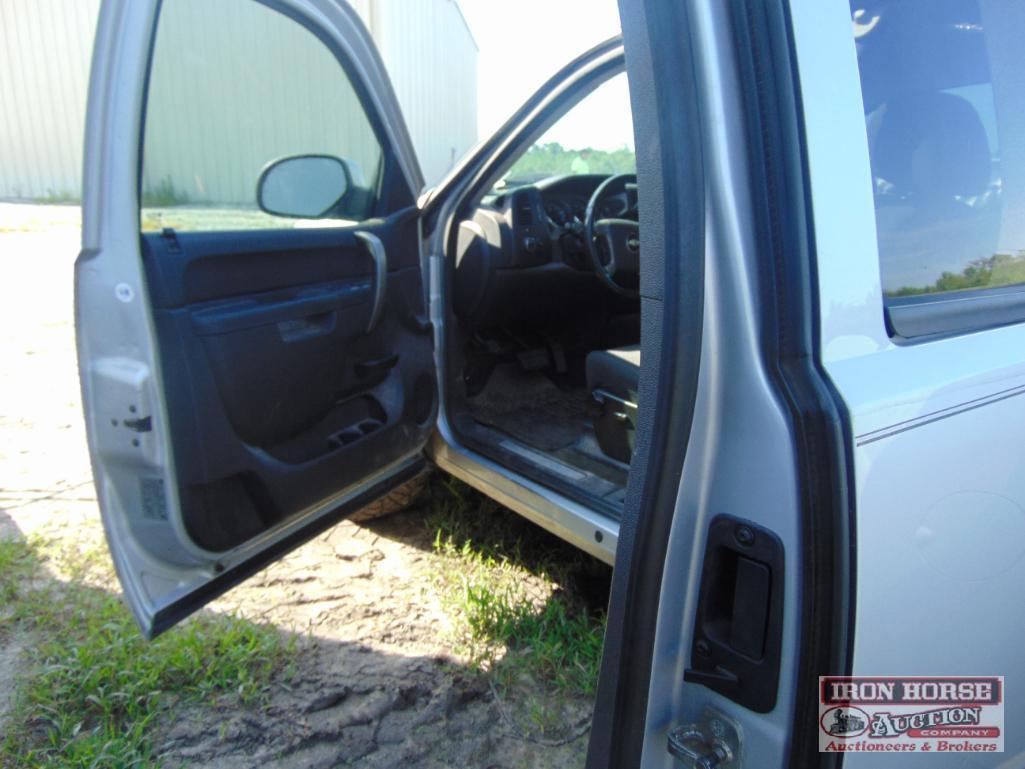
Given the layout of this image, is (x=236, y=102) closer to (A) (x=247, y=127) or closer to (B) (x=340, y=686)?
(A) (x=247, y=127)

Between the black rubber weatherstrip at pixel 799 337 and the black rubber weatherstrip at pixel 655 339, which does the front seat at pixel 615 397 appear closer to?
the black rubber weatherstrip at pixel 655 339

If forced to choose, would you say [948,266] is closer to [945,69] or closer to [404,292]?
[945,69]

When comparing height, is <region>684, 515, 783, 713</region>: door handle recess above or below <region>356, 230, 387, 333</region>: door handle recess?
below

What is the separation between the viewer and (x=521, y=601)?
8.00ft

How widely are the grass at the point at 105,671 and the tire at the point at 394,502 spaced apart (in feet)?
2.19

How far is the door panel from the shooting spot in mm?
1579

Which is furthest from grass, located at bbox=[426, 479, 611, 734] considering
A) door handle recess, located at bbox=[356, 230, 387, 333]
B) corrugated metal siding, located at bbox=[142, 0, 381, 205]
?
corrugated metal siding, located at bbox=[142, 0, 381, 205]

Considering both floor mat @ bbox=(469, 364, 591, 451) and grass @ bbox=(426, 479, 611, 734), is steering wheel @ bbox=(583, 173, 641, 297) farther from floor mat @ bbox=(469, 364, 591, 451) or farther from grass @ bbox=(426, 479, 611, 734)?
grass @ bbox=(426, 479, 611, 734)

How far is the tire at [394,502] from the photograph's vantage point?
2.80 meters

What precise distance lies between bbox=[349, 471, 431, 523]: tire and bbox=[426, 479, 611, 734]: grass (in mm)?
147

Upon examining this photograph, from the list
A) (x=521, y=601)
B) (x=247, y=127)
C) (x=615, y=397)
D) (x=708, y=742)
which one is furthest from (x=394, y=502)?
(x=708, y=742)

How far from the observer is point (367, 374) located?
2.12m

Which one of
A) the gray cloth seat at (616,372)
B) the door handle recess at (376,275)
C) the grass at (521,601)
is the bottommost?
the grass at (521,601)

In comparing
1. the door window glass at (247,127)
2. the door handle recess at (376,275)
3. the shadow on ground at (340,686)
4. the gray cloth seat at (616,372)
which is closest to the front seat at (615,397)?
the gray cloth seat at (616,372)
